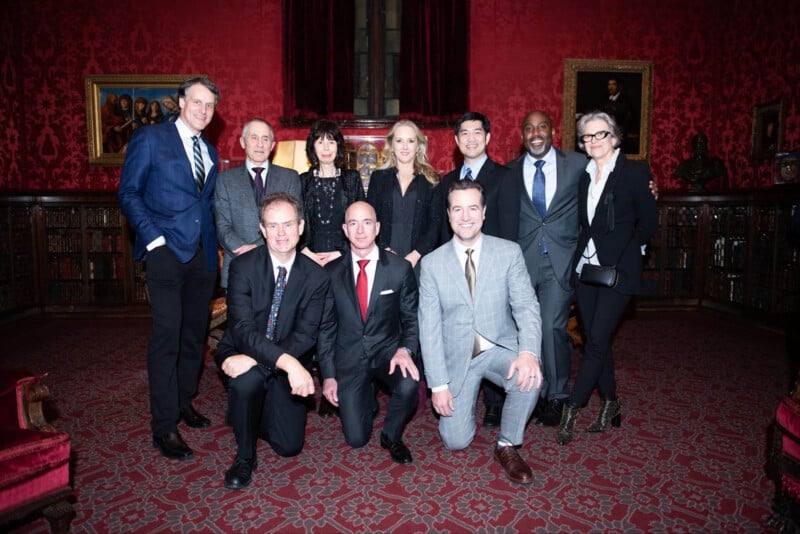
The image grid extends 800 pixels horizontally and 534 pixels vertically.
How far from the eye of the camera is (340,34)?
6.83 meters

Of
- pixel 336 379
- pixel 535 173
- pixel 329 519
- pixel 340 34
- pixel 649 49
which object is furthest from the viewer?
pixel 649 49

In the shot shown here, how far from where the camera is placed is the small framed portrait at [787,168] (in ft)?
18.5

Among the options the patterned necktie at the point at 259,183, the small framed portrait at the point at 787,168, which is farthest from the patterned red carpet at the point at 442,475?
the small framed portrait at the point at 787,168

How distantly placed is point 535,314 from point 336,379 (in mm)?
1147

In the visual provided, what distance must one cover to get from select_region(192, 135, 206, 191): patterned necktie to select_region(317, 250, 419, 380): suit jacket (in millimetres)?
851

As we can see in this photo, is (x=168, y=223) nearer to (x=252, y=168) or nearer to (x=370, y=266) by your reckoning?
(x=252, y=168)

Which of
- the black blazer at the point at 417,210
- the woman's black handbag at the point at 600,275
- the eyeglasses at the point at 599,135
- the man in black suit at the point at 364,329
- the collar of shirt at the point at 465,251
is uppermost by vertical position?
the eyeglasses at the point at 599,135

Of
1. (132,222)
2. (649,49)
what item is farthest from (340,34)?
(132,222)

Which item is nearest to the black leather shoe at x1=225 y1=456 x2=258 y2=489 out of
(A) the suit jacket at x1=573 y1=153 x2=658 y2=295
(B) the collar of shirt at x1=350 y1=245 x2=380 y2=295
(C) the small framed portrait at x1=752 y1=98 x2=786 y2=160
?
(B) the collar of shirt at x1=350 y1=245 x2=380 y2=295

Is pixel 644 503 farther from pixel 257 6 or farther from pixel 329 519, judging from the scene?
pixel 257 6

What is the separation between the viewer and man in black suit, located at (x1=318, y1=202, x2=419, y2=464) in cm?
287

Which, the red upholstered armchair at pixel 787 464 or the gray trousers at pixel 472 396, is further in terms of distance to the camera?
the gray trousers at pixel 472 396

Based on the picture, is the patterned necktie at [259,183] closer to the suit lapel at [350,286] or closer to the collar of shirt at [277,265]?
the collar of shirt at [277,265]

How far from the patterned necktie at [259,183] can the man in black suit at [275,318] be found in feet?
1.91
